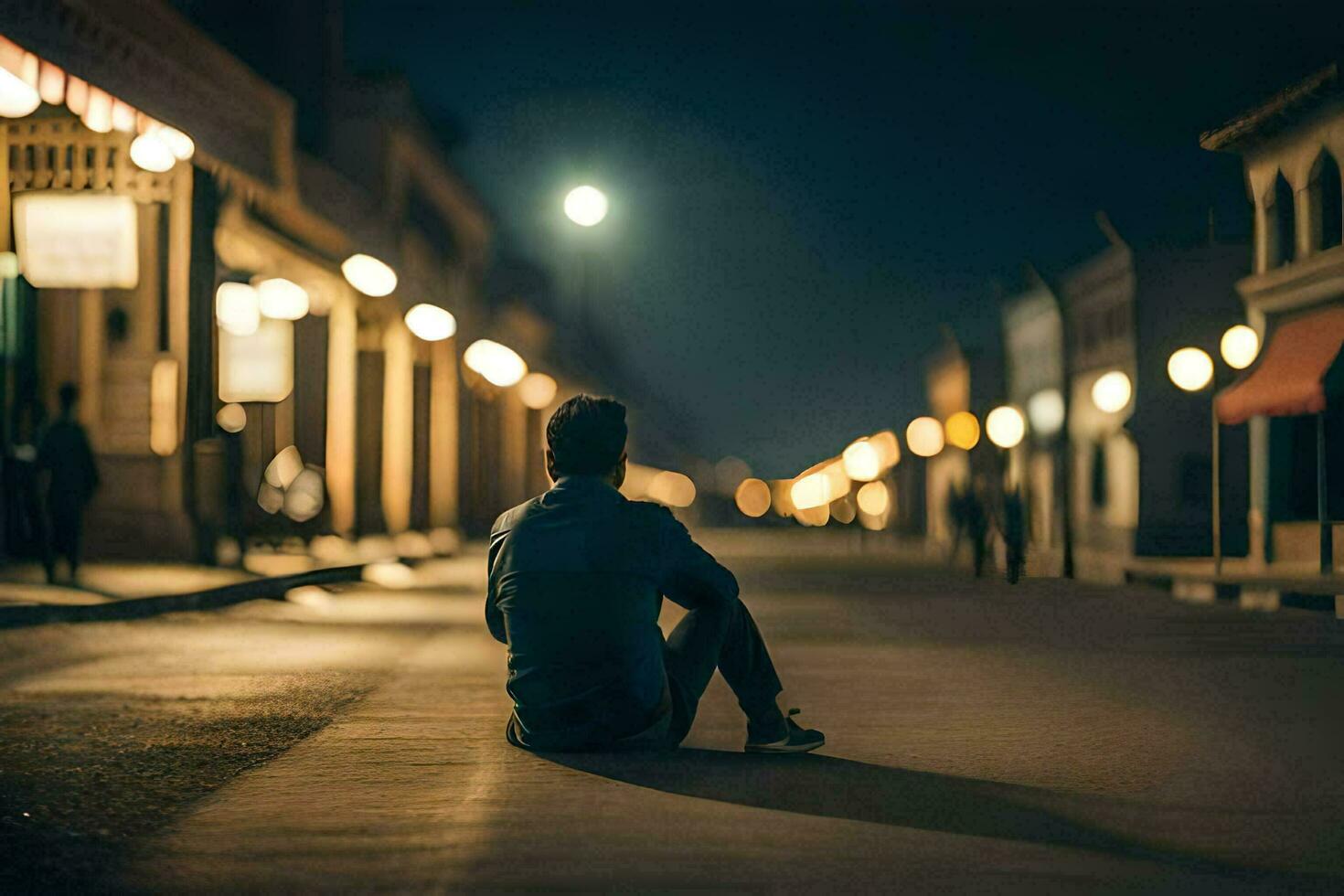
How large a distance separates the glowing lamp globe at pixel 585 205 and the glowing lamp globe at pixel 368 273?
138 inches

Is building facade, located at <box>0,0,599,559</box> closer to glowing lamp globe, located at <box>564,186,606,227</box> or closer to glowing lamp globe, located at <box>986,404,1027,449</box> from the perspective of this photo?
glowing lamp globe, located at <box>564,186,606,227</box>

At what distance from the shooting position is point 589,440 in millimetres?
6707

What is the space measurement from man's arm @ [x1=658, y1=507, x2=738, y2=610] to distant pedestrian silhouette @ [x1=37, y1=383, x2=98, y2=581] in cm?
1299

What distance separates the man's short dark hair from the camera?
6695mm

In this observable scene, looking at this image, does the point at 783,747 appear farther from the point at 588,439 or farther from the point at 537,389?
the point at 537,389

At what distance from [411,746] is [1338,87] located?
→ 78.4ft

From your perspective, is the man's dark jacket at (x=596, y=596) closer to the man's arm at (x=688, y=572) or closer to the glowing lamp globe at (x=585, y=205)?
the man's arm at (x=688, y=572)

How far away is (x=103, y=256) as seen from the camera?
20.2m

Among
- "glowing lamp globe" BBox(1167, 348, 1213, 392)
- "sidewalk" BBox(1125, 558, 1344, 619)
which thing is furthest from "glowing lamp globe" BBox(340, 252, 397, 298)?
"sidewalk" BBox(1125, 558, 1344, 619)

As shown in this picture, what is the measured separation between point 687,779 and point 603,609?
29.2 inches

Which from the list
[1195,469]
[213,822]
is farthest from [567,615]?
[1195,469]

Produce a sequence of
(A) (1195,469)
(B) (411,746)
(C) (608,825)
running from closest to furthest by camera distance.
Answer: (C) (608,825) → (B) (411,746) → (A) (1195,469)

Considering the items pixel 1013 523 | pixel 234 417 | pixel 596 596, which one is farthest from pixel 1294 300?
pixel 596 596

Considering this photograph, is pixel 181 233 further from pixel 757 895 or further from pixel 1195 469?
pixel 1195 469
